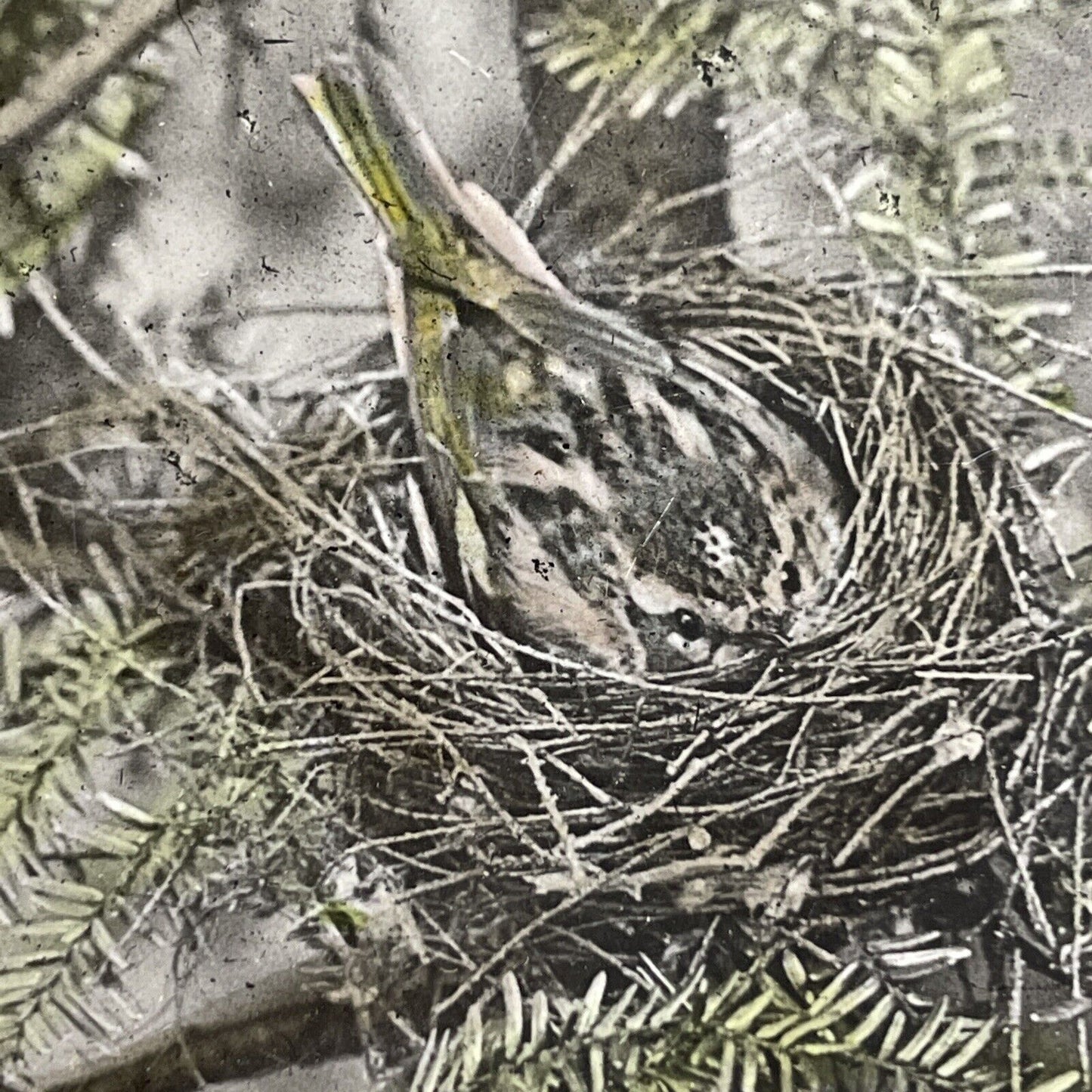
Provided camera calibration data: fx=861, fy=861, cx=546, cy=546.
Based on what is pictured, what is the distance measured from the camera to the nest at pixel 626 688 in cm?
114

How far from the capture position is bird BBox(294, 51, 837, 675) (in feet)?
3.85

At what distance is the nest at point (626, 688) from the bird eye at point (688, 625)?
0.05 m

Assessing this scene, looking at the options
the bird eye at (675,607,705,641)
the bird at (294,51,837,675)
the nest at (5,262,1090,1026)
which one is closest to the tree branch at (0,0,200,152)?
the bird at (294,51,837,675)

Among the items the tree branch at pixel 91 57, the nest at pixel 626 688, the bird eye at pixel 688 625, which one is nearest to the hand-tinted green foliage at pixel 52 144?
the tree branch at pixel 91 57

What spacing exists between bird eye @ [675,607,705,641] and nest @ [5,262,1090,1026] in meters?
0.05

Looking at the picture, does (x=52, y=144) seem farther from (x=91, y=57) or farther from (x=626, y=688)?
(x=626, y=688)

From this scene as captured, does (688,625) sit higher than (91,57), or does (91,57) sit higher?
(91,57)

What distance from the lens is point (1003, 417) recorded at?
1151 millimetres

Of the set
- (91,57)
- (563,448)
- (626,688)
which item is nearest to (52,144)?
(91,57)

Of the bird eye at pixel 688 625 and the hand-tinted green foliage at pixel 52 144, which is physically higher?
the hand-tinted green foliage at pixel 52 144

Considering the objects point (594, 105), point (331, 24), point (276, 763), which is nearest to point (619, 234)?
point (594, 105)

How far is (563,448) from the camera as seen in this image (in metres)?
1.19

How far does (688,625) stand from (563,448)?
299mm

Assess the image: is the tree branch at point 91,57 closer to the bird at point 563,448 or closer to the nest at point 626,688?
the bird at point 563,448
